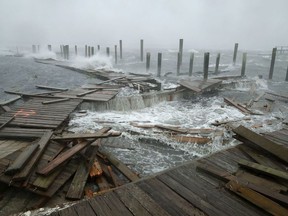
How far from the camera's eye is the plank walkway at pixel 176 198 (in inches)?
159

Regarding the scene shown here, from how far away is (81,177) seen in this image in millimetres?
6285

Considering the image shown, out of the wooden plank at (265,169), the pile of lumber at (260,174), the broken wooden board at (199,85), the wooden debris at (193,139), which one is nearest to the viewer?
the pile of lumber at (260,174)

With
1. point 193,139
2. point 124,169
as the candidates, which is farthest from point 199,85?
point 124,169

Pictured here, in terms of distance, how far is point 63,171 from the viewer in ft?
21.0

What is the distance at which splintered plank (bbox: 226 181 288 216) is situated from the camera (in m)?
3.96

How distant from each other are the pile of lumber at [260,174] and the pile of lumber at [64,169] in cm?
279

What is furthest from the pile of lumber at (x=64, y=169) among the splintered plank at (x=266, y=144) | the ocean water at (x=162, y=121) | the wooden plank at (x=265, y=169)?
the splintered plank at (x=266, y=144)

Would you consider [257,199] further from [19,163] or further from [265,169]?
[19,163]

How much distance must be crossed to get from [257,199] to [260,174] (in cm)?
104

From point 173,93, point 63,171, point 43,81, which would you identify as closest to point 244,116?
point 173,93

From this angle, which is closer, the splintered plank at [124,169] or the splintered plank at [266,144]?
the splintered plank at [266,144]

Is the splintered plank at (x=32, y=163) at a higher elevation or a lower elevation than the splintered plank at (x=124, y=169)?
higher

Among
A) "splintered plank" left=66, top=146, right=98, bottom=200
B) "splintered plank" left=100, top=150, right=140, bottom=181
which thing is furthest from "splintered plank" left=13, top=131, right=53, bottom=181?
"splintered plank" left=100, top=150, right=140, bottom=181

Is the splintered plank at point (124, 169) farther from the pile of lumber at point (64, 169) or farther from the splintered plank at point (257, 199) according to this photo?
the splintered plank at point (257, 199)
